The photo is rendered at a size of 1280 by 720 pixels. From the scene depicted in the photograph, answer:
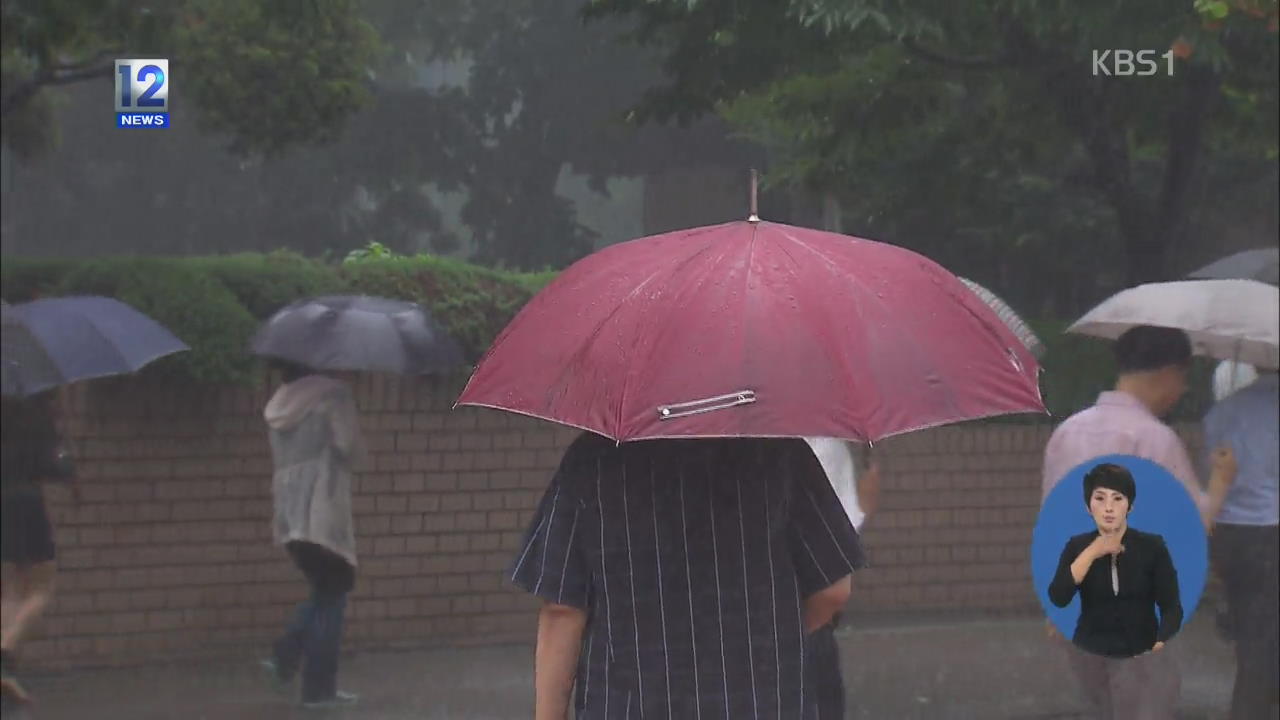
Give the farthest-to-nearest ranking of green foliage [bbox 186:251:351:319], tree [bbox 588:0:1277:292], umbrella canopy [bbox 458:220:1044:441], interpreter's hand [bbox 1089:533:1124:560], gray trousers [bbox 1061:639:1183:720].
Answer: green foliage [bbox 186:251:351:319] → tree [bbox 588:0:1277:292] → gray trousers [bbox 1061:639:1183:720] → interpreter's hand [bbox 1089:533:1124:560] → umbrella canopy [bbox 458:220:1044:441]

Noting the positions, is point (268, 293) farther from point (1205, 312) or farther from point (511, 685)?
point (1205, 312)

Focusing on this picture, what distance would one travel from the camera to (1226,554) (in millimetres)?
6660

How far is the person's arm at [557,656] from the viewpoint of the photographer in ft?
11.2

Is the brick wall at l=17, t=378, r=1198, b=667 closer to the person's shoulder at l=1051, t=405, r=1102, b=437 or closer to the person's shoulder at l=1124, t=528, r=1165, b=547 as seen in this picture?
the person's shoulder at l=1051, t=405, r=1102, b=437

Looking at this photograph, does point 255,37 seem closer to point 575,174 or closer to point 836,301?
point 575,174

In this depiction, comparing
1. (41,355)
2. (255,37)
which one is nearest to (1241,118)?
(255,37)

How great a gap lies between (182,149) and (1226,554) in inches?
190

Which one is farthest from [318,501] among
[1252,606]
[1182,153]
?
[1182,153]

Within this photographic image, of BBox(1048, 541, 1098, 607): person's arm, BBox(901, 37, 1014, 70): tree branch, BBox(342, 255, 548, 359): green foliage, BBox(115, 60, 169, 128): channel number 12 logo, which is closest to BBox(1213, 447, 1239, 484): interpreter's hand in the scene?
BBox(1048, 541, 1098, 607): person's arm

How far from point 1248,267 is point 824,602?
5208 millimetres

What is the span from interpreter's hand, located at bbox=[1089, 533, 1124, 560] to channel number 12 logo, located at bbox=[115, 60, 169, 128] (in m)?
4.61

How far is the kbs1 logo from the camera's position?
7.16 m

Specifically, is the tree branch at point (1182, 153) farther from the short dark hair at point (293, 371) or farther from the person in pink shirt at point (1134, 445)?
the short dark hair at point (293, 371)

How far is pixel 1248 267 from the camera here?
26.6 feet
